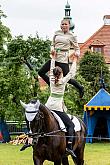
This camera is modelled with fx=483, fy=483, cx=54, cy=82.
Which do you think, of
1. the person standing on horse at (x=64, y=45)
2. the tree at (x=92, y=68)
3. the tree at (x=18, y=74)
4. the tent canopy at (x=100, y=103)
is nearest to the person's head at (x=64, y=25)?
the person standing on horse at (x=64, y=45)

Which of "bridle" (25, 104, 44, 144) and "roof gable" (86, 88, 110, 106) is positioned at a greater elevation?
"bridle" (25, 104, 44, 144)

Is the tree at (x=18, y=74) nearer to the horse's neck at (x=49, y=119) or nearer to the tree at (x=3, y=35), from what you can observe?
the tree at (x=3, y=35)

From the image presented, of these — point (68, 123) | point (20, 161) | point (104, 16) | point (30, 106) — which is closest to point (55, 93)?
point (68, 123)

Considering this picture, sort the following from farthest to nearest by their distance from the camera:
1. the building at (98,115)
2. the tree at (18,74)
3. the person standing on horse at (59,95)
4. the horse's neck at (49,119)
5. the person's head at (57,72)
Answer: the tree at (18,74) < the building at (98,115) < the person standing on horse at (59,95) < the person's head at (57,72) < the horse's neck at (49,119)

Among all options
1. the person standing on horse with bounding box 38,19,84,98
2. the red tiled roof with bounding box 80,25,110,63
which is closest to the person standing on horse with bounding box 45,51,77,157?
the person standing on horse with bounding box 38,19,84,98

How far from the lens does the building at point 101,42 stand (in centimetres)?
4669

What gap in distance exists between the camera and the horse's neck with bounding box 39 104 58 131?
25.7ft

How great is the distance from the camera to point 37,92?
26359mm

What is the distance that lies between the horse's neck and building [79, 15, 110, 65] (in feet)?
125

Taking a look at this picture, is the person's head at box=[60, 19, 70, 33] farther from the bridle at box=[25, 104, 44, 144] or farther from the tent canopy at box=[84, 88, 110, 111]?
the tent canopy at box=[84, 88, 110, 111]

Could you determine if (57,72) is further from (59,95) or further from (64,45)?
(64,45)

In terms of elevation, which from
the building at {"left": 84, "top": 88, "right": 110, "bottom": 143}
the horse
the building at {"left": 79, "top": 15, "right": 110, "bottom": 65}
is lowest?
the building at {"left": 84, "top": 88, "right": 110, "bottom": 143}

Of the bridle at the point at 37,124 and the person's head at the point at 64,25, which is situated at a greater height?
the person's head at the point at 64,25

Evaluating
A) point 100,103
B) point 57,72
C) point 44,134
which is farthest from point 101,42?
point 44,134
